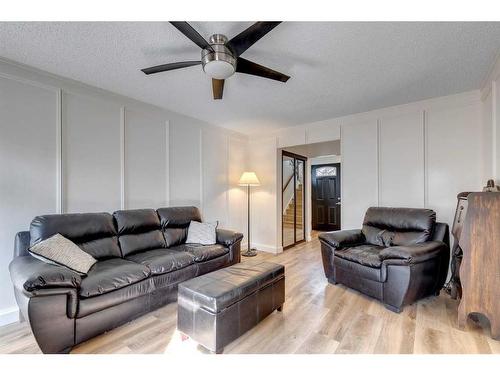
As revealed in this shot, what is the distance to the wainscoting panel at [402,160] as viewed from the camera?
3188 mm

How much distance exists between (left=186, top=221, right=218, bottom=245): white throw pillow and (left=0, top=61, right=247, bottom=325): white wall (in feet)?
2.04

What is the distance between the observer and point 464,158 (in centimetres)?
291

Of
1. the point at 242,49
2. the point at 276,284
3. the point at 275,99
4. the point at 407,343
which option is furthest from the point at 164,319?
the point at 275,99

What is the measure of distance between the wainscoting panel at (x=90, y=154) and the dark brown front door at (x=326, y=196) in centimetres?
559

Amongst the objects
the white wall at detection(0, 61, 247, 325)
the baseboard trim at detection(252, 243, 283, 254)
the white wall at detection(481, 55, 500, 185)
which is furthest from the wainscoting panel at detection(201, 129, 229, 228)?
the white wall at detection(481, 55, 500, 185)

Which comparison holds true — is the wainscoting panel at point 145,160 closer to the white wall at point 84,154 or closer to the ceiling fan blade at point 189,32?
the white wall at point 84,154

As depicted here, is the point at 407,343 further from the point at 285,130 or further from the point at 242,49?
the point at 285,130

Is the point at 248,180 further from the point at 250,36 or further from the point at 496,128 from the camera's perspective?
the point at 496,128

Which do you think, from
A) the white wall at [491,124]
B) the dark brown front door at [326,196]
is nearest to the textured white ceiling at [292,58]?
the white wall at [491,124]

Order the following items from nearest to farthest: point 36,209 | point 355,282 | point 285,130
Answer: point 36,209
point 355,282
point 285,130

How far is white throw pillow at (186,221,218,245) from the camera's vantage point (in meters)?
3.16

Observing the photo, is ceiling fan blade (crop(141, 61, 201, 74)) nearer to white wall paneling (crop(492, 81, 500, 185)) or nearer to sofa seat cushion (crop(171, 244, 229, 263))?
sofa seat cushion (crop(171, 244, 229, 263))

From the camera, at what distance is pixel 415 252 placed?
225 centimetres
